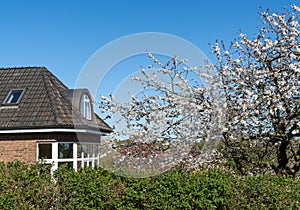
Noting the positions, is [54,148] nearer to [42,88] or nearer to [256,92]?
[42,88]

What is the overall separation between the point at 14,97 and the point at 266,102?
9272 millimetres

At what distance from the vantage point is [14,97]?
13.9 meters

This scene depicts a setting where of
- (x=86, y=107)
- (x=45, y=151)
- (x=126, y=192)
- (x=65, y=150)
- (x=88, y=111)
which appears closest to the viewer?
(x=126, y=192)

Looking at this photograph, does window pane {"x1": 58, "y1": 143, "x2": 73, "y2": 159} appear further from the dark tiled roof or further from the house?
the dark tiled roof

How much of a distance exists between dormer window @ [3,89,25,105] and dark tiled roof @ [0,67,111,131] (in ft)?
0.42

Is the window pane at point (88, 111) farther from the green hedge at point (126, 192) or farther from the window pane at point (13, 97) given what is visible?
the green hedge at point (126, 192)

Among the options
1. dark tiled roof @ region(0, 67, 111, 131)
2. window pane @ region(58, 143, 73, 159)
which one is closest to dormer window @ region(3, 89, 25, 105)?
dark tiled roof @ region(0, 67, 111, 131)

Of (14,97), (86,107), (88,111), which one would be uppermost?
(14,97)

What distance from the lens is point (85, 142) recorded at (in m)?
13.2

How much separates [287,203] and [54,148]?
25.1 feet

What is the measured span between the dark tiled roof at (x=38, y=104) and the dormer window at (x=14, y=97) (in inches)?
5.0

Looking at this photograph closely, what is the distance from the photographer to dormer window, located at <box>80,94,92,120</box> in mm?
13930

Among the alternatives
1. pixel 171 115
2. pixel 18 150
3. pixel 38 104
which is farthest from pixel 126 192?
pixel 38 104

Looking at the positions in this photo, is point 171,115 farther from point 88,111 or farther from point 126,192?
point 88,111
